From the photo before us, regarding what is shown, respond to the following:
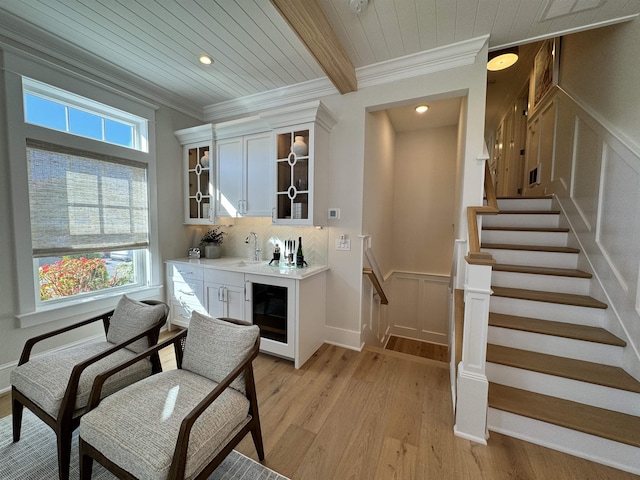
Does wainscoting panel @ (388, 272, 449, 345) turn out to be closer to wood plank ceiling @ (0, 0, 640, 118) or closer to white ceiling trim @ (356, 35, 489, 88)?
white ceiling trim @ (356, 35, 489, 88)

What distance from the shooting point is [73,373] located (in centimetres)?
130

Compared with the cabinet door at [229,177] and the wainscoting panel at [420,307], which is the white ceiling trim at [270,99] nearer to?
the cabinet door at [229,177]

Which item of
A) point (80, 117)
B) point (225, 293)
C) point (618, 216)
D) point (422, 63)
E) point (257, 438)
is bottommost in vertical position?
point (257, 438)

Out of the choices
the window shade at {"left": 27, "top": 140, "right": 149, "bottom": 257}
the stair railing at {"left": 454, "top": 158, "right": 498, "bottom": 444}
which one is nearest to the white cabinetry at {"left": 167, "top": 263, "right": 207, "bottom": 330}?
the window shade at {"left": 27, "top": 140, "right": 149, "bottom": 257}

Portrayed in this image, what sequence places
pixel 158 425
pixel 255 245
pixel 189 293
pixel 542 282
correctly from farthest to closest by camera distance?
1. pixel 255 245
2. pixel 189 293
3. pixel 542 282
4. pixel 158 425

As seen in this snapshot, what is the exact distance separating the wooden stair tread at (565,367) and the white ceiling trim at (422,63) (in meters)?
2.39

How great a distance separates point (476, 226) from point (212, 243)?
118 inches

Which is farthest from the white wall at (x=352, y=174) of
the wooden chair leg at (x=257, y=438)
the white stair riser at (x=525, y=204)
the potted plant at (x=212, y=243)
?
the potted plant at (x=212, y=243)

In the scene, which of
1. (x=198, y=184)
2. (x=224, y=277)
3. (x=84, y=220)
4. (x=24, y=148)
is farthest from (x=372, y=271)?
(x=24, y=148)

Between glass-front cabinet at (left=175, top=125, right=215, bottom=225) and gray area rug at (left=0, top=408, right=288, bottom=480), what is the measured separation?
2206mm

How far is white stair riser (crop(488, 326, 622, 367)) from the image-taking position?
1.73 metres

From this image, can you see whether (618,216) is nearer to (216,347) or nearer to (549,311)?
(549,311)

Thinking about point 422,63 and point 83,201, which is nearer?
point 422,63

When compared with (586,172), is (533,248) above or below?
below
